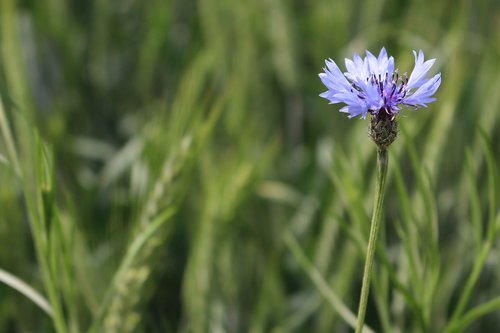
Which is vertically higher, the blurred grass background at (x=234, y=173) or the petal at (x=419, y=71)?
the petal at (x=419, y=71)

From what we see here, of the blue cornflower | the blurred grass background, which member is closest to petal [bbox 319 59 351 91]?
the blue cornflower

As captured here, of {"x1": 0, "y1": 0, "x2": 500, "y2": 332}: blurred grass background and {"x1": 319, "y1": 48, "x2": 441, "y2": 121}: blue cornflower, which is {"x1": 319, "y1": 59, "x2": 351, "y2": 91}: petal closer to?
{"x1": 319, "y1": 48, "x2": 441, "y2": 121}: blue cornflower

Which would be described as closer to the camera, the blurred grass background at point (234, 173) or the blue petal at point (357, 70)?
the blue petal at point (357, 70)

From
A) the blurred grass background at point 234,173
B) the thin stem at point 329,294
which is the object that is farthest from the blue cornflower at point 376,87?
the thin stem at point 329,294

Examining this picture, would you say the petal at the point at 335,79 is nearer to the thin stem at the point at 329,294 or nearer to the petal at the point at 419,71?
the petal at the point at 419,71

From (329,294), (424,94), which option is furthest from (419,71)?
(329,294)

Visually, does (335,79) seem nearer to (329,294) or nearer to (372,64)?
(372,64)

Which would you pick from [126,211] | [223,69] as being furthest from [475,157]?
[126,211]
